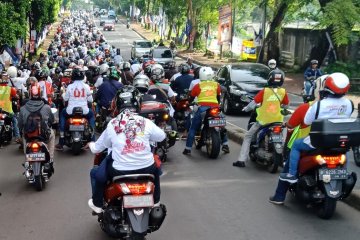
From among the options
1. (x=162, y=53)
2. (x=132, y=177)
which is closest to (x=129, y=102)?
(x=132, y=177)

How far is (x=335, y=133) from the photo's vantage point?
6148 mm

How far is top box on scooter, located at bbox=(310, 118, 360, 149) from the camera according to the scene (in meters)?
6.15

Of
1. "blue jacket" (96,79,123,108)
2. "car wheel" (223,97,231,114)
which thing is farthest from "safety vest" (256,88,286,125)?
"car wheel" (223,97,231,114)

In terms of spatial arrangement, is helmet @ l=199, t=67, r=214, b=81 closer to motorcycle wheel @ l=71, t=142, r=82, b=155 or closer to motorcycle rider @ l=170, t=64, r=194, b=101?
motorcycle rider @ l=170, t=64, r=194, b=101

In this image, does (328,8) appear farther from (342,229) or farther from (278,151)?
(342,229)

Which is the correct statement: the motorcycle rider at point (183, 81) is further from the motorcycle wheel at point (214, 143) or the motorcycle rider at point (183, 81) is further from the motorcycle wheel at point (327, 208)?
the motorcycle wheel at point (327, 208)

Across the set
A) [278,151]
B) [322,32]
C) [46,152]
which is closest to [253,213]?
[278,151]

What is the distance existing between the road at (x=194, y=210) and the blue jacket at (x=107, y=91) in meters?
2.82

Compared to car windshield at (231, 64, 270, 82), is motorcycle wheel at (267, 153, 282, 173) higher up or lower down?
lower down

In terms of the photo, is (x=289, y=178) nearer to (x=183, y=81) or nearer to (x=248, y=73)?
→ (x=183, y=81)

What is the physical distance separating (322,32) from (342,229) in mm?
23067

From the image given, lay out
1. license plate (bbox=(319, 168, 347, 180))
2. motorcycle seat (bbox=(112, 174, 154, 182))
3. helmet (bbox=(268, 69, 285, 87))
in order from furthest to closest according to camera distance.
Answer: helmet (bbox=(268, 69, 285, 87)) → license plate (bbox=(319, 168, 347, 180)) → motorcycle seat (bbox=(112, 174, 154, 182))

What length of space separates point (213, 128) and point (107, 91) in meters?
3.25

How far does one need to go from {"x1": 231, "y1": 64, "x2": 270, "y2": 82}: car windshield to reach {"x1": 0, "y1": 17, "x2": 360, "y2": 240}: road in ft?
24.7
